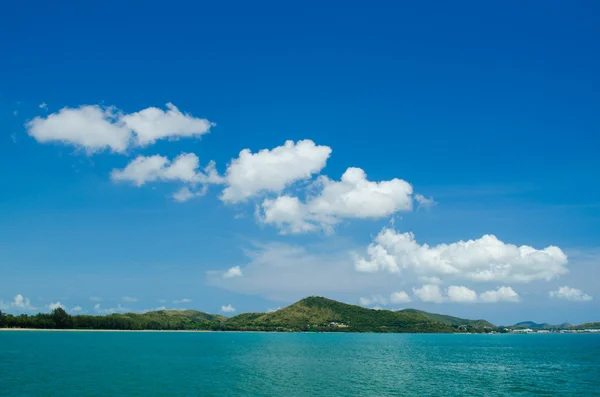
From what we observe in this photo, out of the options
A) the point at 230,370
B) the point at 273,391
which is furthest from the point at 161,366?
the point at 273,391

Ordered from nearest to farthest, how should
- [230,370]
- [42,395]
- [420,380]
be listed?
[42,395], [420,380], [230,370]

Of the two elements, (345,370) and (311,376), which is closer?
(311,376)

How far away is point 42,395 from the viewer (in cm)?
5762

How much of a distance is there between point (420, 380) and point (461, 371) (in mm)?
23501

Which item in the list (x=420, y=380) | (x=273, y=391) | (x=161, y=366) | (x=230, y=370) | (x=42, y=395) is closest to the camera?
(x=42, y=395)

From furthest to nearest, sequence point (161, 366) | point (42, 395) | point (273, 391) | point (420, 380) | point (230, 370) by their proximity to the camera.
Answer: point (161, 366)
point (230, 370)
point (420, 380)
point (273, 391)
point (42, 395)

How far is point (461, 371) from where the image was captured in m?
100

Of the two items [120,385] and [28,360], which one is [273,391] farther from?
[28,360]

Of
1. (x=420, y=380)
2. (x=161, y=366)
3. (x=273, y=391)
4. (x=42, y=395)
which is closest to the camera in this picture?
(x=42, y=395)

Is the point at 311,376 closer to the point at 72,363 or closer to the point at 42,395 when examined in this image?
the point at 42,395

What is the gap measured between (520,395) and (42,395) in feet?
210

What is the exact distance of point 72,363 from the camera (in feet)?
321

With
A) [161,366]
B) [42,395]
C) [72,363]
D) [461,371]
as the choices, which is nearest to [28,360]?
[72,363]

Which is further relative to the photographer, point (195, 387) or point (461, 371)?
point (461, 371)
